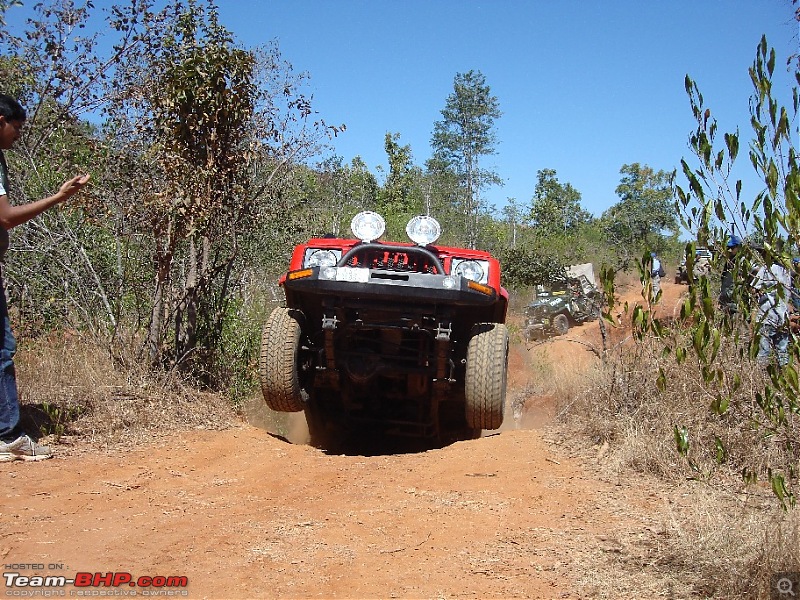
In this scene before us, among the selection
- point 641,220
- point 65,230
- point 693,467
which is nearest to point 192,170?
point 65,230

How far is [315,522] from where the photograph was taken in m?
3.58

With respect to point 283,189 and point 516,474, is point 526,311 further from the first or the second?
point 516,474

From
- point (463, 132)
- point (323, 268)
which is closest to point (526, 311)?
point (463, 132)

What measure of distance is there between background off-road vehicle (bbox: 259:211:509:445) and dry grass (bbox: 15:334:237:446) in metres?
0.69

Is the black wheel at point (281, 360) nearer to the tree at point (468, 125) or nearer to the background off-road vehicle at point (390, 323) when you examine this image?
the background off-road vehicle at point (390, 323)

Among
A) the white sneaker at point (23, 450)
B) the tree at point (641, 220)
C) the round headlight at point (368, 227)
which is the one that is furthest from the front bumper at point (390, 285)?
the tree at point (641, 220)

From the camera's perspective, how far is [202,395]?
600 cm

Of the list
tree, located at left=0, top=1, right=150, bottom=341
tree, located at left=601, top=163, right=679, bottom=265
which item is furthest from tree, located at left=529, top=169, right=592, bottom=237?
tree, located at left=0, top=1, right=150, bottom=341

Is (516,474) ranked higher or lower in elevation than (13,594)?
higher

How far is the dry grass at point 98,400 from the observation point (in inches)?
199

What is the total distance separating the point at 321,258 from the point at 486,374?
1.53m

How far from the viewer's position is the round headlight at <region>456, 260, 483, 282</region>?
5469mm

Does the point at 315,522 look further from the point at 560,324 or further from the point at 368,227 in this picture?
the point at 560,324

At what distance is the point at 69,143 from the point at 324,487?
4.93 meters
